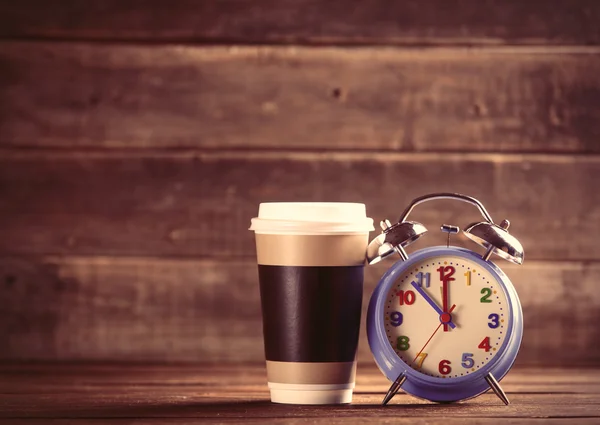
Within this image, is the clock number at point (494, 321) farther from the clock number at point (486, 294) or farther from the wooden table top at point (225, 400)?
the wooden table top at point (225, 400)

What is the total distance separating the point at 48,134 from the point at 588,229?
1420mm

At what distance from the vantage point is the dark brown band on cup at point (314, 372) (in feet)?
5.05

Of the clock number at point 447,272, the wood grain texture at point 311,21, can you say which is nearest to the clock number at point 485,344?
the clock number at point 447,272

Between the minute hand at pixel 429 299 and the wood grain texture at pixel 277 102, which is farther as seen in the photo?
the wood grain texture at pixel 277 102

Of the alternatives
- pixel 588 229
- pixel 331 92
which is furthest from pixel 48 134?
pixel 588 229

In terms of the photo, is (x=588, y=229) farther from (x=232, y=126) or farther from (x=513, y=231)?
(x=232, y=126)

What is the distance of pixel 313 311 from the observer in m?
1.53

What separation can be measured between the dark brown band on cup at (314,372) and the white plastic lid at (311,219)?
225 mm

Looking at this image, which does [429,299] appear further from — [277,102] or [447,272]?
[277,102]

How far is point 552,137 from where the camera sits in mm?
2375

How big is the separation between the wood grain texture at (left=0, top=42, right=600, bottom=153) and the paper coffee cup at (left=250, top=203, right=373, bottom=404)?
0.84m

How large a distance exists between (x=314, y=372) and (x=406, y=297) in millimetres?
202

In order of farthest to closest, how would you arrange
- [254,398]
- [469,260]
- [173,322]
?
[173,322] < [254,398] < [469,260]

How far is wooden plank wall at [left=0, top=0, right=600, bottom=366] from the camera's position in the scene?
236cm
